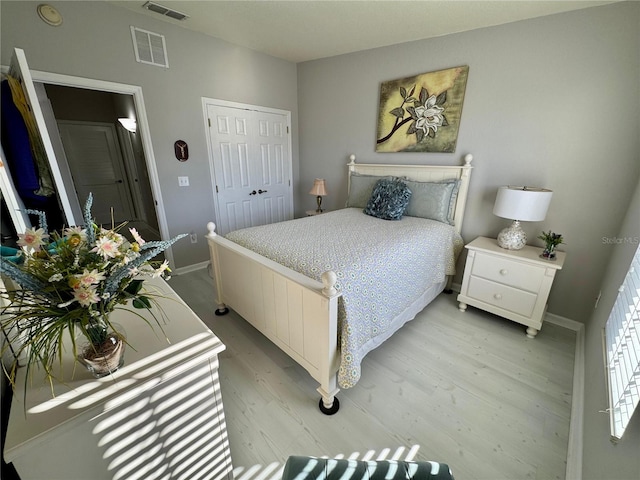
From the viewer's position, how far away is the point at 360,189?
10.3 feet

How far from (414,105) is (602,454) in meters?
2.90

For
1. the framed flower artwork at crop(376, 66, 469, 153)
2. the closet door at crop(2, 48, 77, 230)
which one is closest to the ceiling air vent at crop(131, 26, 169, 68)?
the closet door at crop(2, 48, 77, 230)

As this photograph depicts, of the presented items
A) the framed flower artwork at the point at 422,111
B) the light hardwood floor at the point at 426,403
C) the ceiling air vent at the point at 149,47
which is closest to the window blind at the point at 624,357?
the light hardwood floor at the point at 426,403

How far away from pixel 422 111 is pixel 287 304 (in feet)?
8.10

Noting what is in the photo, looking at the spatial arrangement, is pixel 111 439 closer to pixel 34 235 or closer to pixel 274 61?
pixel 34 235

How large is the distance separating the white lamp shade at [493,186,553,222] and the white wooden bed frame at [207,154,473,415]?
107 centimetres

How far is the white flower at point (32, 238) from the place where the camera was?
643mm

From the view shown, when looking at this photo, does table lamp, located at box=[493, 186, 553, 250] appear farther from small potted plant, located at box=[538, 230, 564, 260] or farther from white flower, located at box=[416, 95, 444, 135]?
white flower, located at box=[416, 95, 444, 135]

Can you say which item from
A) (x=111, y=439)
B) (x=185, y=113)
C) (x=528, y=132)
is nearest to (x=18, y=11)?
(x=185, y=113)

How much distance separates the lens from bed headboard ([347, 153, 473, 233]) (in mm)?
2564

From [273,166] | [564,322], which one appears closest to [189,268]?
[273,166]

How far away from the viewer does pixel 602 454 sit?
3.14 feet

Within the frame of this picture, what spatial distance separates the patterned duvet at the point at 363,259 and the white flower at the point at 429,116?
3.39 feet

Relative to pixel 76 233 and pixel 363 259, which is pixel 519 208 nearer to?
pixel 363 259
